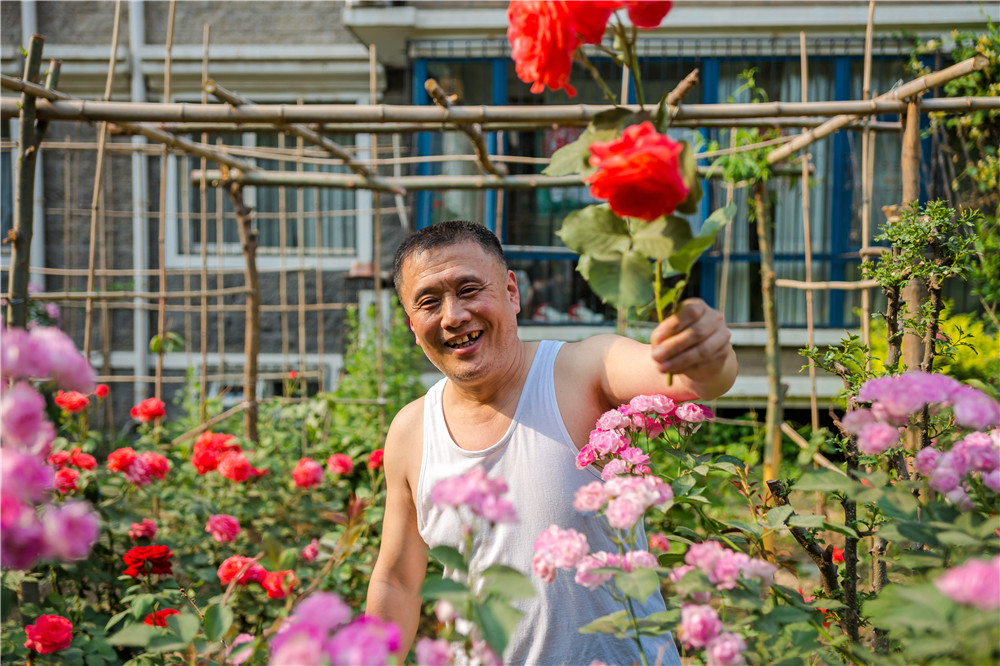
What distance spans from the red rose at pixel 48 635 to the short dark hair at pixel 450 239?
3.91 ft

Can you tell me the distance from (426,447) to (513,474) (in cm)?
24

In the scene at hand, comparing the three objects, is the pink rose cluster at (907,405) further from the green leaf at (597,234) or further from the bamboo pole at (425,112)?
the bamboo pole at (425,112)

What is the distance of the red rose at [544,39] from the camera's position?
74cm

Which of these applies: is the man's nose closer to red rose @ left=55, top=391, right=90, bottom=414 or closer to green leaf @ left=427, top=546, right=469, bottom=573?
green leaf @ left=427, top=546, right=469, bottom=573

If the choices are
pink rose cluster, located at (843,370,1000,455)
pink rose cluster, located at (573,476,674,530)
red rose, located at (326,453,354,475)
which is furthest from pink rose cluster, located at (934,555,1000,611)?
red rose, located at (326,453,354,475)

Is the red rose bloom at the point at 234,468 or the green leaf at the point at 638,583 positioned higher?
the green leaf at the point at 638,583

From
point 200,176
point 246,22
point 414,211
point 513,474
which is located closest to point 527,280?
point 414,211

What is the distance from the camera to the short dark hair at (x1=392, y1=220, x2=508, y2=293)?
158 centimetres

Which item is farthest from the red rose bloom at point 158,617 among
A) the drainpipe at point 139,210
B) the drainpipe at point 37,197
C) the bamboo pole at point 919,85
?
the drainpipe at point 37,197

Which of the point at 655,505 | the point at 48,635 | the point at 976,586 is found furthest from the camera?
the point at 48,635

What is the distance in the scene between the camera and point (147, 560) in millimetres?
2203

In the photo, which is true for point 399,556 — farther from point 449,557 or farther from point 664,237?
point 664,237

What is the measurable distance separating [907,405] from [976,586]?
0.24 metres

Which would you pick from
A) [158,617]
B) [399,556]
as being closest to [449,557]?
[399,556]
